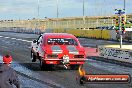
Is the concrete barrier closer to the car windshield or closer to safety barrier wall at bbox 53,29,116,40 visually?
the car windshield

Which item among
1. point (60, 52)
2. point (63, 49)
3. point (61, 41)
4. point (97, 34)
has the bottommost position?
point (97, 34)

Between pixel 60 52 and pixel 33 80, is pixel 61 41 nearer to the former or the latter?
pixel 60 52

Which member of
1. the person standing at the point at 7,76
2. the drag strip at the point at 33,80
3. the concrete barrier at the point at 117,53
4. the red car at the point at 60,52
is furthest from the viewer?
the concrete barrier at the point at 117,53

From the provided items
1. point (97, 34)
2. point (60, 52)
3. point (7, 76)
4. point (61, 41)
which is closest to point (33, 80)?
point (60, 52)

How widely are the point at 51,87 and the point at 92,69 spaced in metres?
6.07

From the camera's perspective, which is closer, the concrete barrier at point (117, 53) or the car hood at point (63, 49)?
the car hood at point (63, 49)

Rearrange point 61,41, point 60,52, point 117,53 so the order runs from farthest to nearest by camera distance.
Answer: point 117,53, point 61,41, point 60,52

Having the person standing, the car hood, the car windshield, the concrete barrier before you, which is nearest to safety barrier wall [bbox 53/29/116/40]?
the concrete barrier

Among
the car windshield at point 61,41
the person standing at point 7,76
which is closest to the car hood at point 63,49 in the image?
the car windshield at point 61,41

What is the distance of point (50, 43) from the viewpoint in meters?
18.2

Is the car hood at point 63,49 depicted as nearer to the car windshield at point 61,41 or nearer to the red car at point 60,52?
the red car at point 60,52

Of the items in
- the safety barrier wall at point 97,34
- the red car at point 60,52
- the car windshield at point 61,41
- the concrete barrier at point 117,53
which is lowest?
the safety barrier wall at point 97,34

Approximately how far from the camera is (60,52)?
17391mm

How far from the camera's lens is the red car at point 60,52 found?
57.1 ft
